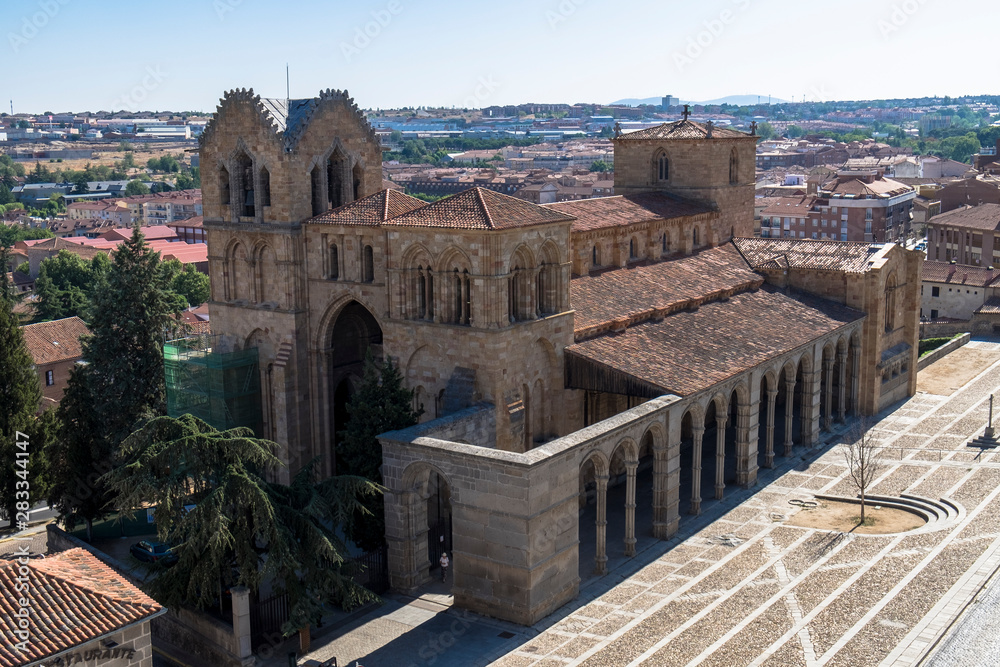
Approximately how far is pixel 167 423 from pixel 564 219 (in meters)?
16.5

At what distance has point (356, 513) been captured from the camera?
37.4 m

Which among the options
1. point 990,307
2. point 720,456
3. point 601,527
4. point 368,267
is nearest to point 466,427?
point 601,527

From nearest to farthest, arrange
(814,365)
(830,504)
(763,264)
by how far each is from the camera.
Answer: (830,504) < (814,365) < (763,264)

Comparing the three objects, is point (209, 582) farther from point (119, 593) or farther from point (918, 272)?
point (918, 272)

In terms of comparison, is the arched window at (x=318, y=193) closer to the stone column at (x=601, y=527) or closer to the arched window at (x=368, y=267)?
the arched window at (x=368, y=267)

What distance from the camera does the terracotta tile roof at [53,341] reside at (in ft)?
237


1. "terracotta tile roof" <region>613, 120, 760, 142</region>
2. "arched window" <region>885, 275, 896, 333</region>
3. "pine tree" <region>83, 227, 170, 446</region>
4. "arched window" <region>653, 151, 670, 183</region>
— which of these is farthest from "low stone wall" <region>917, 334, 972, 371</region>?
"pine tree" <region>83, 227, 170, 446</region>

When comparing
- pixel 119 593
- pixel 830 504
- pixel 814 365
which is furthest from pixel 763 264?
pixel 119 593

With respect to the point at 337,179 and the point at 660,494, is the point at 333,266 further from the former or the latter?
the point at 660,494

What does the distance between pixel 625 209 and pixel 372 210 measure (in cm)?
1615

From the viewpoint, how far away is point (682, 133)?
61.6 m

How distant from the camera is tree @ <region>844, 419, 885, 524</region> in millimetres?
43125

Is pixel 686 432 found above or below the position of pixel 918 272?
below

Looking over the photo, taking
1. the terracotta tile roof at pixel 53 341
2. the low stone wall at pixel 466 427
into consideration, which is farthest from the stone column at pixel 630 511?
the terracotta tile roof at pixel 53 341
